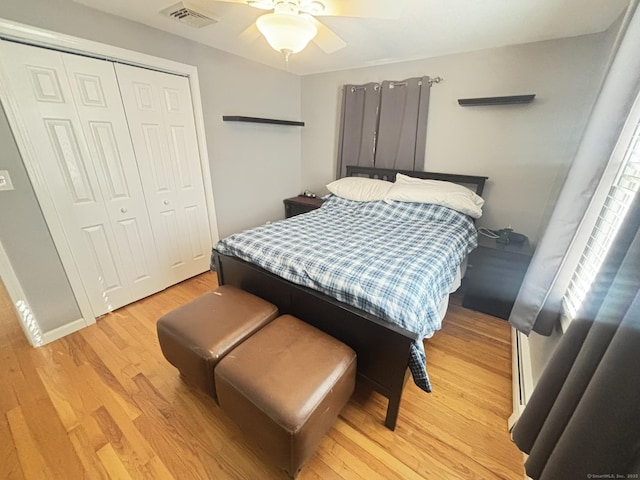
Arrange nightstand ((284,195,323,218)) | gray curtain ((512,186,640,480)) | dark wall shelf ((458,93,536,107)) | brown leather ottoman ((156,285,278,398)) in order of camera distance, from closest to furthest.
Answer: gray curtain ((512,186,640,480)), brown leather ottoman ((156,285,278,398)), dark wall shelf ((458,93,536,107)), nightstand ((284,195,323,218))

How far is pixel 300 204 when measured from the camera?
11.1 feet

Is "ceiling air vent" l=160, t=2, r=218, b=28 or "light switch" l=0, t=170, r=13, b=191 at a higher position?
"ceiling air vent" l=160, t=2, r=218, b=28

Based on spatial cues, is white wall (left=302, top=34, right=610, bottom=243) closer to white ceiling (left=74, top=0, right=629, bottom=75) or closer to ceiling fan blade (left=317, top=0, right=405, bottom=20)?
white ceiling (left=74, top=0, right=629, bottom=75)

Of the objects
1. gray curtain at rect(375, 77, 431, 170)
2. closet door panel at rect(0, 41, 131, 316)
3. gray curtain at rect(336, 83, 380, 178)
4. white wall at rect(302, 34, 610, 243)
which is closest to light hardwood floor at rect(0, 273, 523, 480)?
closet door panel at rect(0, 41, 131, 316)

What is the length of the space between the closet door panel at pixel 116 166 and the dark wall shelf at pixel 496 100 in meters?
2.96

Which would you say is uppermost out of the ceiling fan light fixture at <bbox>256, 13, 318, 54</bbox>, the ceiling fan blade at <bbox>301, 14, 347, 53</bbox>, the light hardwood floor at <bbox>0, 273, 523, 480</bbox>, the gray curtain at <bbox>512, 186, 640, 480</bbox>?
the ceiling fan blade at <bbox>301, 14, 347, 53</bbox>

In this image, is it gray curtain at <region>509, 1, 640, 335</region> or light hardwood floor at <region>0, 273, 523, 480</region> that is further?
light hardwood floor at <region>0, 273, 523, 480</region>

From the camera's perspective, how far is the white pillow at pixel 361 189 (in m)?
2.65

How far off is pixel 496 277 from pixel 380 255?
4.11 feet

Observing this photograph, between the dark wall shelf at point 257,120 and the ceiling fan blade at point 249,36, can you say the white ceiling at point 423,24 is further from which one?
the dark wall shelf at point 257,120

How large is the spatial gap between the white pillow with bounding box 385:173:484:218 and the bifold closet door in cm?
235

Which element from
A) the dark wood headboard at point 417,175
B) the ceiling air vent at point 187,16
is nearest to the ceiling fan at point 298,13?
the ceiling air vent at point 187,16

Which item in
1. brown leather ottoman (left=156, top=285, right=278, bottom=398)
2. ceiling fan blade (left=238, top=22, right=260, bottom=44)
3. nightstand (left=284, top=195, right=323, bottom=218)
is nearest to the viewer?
brown leather ottoman (left=156, top=285, right=278, bottom=398)

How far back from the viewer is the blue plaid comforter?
1230 millimetres
